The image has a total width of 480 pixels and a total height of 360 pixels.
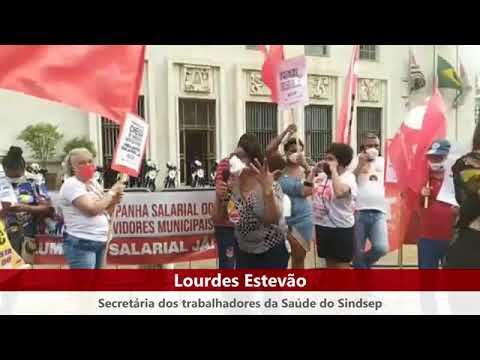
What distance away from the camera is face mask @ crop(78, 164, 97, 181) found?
3.53 meters

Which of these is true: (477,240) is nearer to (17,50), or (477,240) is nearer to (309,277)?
(309,277)

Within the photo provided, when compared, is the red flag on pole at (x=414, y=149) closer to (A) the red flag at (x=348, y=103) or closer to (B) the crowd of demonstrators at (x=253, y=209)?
(A) the red flag at (x=348, y=103)

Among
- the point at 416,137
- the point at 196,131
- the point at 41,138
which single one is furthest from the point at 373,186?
the point at 41,138

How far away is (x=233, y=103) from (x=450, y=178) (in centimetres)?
134

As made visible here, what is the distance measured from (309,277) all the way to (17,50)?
6.83ft

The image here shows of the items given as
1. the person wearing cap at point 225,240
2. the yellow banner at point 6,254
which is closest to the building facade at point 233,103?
the person wearing cap at point 225,240

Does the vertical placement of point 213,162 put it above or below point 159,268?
above

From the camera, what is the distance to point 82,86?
3.47m

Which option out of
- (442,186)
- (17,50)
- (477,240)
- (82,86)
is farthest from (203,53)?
(477,240)

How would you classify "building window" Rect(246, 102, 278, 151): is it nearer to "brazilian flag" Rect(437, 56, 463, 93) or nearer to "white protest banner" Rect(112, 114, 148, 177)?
"white protest banner" Rect(112, 114, 148, 177)

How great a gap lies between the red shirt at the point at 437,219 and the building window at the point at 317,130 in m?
0.69

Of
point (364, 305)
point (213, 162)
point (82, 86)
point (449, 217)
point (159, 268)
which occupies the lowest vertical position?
point (364, 305)

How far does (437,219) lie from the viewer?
370cm

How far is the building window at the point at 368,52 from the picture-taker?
354cm
